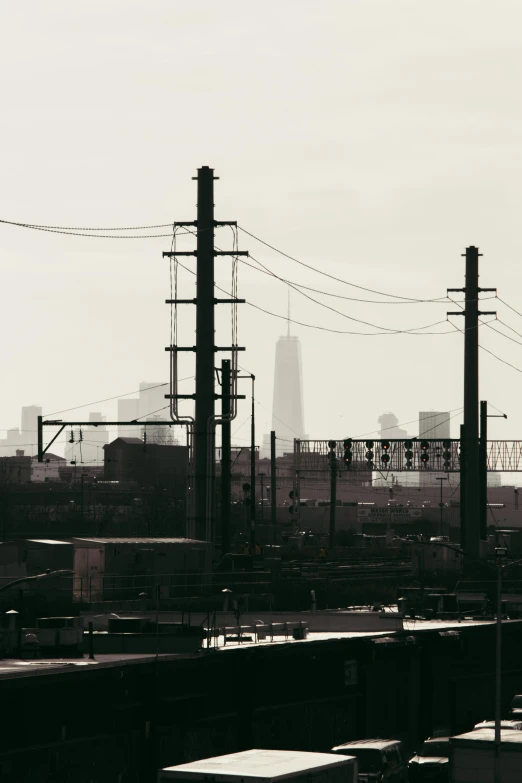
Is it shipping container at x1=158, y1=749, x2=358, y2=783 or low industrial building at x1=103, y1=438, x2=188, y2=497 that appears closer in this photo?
shipping container at x1=158, y1=749, x2=358, y2=783

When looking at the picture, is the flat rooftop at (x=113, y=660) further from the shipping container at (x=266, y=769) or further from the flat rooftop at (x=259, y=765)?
the flat rooftop at (x=259, y=765)

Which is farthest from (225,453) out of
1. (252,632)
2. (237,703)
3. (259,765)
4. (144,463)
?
(144,463)

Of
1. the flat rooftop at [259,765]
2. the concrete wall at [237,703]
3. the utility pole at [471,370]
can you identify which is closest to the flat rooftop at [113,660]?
the concrete wall at [237,703]

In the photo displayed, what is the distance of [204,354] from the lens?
53188 mm

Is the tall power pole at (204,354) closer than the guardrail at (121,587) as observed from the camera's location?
No

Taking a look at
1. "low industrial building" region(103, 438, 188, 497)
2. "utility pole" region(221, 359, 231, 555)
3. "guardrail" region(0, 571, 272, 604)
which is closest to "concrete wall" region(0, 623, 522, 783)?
"guardrail" region(0, 571, 272, 604)

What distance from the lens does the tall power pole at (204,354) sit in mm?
52656

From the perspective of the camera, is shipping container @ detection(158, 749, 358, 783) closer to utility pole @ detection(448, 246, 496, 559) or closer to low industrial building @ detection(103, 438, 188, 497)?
utility pole @ detection(448, 246, 496, 559)

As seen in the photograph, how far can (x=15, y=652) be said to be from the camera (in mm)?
37000

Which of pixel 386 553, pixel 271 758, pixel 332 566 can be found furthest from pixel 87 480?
pixel 271 758

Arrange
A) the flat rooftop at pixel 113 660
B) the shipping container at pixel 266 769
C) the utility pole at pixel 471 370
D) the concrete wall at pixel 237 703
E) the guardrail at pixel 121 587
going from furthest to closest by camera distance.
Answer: the utility pole at pixel 471 370 < the guardrail at pixel 121 587 < the concrete wall at pixel 237 703 < the flat rooftop at pixel 113 660 < the shipping container at pixel 266 769

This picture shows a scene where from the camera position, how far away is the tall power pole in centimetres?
5266

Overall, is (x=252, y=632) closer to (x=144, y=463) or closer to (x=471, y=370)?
(x=471, y=370)

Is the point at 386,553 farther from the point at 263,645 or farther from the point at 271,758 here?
the point at 271,758
